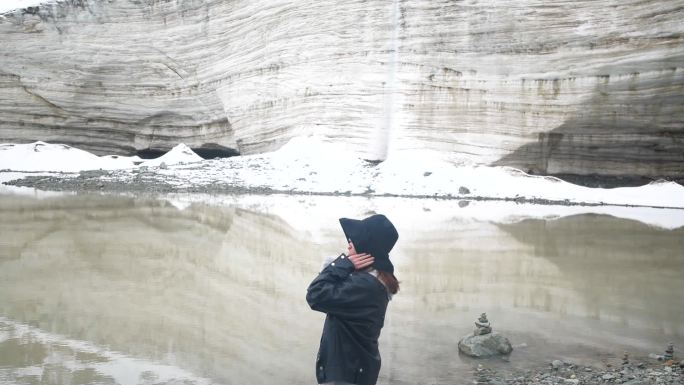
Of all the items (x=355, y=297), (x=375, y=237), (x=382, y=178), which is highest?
(x=382, y=178)

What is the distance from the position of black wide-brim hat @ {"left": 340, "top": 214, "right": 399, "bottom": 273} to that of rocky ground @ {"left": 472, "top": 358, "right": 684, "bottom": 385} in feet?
6.84

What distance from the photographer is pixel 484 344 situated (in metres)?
5.13

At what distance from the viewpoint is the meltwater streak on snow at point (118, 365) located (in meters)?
4.38

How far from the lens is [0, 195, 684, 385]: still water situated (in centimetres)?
479

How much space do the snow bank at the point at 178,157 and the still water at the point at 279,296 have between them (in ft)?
46.1

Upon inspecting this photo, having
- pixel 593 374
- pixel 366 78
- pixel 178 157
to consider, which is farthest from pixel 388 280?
pixel 178 157

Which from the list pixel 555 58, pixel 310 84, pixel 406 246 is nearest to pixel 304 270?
pixel 406 246

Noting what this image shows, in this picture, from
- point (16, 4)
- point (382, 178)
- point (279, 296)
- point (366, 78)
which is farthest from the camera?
point (16, 4)

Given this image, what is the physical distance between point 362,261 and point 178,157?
2596 centimetres

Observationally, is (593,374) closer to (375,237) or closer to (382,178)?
(375,237)

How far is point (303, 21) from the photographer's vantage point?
23906 millimetres

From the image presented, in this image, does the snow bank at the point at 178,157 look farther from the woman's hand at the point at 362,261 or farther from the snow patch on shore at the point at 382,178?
the woman's hand at the point at 362,261

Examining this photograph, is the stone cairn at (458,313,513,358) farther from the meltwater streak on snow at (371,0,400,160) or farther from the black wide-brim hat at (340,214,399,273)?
the meltwater streak on snow at (371,0,400,160)

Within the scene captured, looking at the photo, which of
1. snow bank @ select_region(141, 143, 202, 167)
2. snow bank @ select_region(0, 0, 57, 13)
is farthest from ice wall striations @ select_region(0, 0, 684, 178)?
snow bank @ select_region(141, 143, 202, 167)
